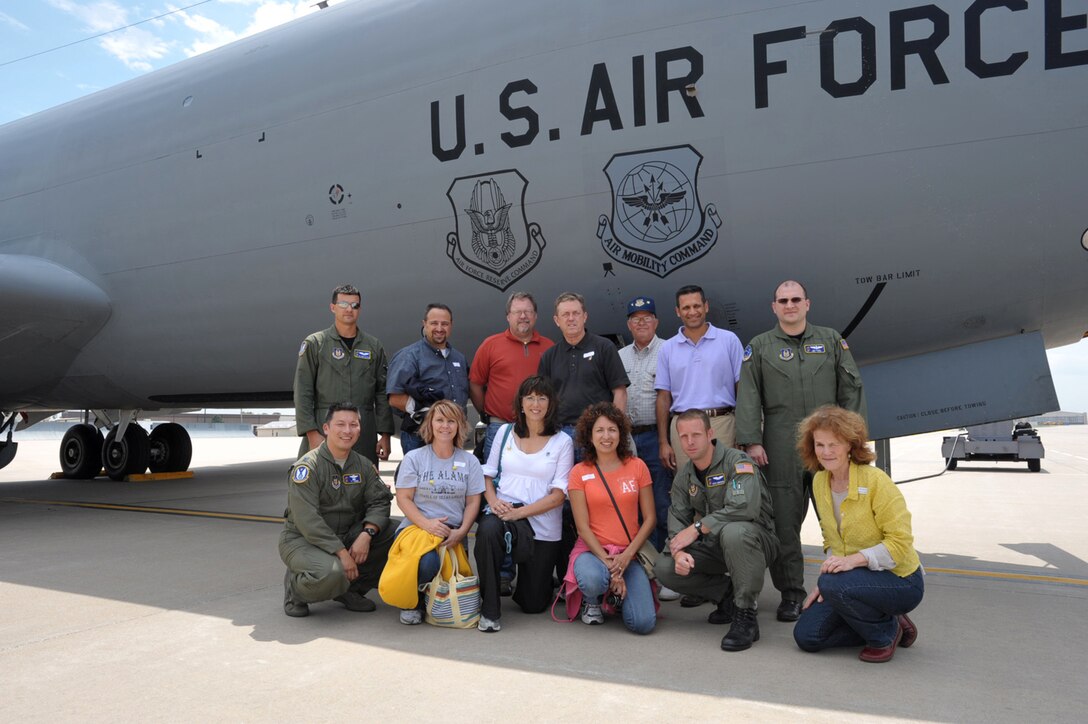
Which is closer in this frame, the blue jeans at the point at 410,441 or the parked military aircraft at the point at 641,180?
the parked military aircraft at the point at 641,180

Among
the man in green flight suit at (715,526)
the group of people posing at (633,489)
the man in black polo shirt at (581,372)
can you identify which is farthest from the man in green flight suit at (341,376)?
the man in green flight suit at (715,526)

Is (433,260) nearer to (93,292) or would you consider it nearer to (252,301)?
(252,301)

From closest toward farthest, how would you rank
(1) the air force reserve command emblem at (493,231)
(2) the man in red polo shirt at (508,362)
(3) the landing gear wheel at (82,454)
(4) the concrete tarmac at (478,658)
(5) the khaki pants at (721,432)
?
(4) the concrete tarmac at (478,658)
(5) the khaki pants at (721,432)
(2) the man in red polo shirt at (508,362)
(1) the air force reserve command emblem at (493,231)
(3) the landing gear wheel at (82,454)

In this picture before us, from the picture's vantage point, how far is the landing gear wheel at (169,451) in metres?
13.7

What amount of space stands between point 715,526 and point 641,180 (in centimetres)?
248

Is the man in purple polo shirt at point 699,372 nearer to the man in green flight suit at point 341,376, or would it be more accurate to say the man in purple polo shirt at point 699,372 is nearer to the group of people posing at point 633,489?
the group of people posing at point 633,489

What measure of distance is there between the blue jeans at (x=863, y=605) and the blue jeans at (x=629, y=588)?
2.51ft

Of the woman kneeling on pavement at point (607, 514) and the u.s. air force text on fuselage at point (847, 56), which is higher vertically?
the u.s. air force text on fuselage at point (847, 56)

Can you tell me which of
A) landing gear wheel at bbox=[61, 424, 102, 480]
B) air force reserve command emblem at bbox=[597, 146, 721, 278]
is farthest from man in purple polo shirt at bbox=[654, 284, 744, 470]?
landing gear wheel at bbox=[61, 424, 102, 480]

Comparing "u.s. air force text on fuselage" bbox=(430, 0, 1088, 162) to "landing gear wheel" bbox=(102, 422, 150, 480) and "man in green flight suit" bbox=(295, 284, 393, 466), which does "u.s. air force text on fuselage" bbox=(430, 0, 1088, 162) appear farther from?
"landing gear wheel" bbox=(102, 422, 150, 480)

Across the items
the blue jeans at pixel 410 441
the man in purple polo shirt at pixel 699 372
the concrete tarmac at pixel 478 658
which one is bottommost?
the concrete tarmac at pixel 478 658

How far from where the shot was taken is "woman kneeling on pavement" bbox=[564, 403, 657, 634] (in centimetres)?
400

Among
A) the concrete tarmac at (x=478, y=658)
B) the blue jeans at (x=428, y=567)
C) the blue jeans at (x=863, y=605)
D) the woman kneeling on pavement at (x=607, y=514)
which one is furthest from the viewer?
the blue jeans at (x=428, y=567)

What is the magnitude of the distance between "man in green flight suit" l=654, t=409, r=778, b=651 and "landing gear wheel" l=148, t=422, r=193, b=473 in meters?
11.9
